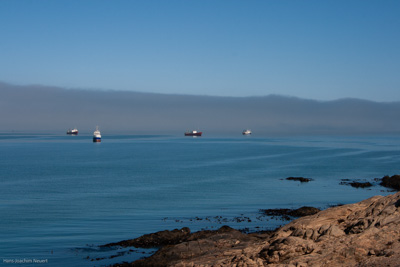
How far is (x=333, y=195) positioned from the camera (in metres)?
55.3

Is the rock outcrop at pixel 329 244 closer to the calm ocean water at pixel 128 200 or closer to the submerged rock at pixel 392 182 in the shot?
the calm ocean water at pixel 128 200

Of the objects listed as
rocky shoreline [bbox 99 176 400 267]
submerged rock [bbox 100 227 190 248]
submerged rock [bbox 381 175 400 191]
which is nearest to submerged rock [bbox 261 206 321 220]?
submerged rock [bbox 100 227 190 248]

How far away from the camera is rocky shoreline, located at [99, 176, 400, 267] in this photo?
17.2m

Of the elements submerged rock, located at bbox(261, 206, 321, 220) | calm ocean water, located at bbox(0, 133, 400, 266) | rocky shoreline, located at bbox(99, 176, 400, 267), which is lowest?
calm ocean water, located at bbox(0, 133, 400, 266)

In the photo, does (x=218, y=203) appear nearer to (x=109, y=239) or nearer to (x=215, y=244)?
(x=109, y=239)

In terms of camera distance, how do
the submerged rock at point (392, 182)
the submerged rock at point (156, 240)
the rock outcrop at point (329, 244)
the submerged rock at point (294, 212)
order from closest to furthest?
the rock outcrop at point (329, 244) < the submerged rock at point (156, 240) < the submerged rock at point (294, 212) < the submerged rock at point (392, 182)

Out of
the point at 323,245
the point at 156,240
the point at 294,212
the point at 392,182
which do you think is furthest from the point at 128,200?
the point at 392,182

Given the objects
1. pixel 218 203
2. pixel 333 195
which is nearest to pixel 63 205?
pixel 218 203

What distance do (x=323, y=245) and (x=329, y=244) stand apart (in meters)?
0.24

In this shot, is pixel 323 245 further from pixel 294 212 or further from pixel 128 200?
Result: pixel 128 200

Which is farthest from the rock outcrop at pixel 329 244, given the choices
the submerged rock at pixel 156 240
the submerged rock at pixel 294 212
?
the submerged rock at pixel 294 212

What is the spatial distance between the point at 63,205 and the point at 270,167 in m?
55.6

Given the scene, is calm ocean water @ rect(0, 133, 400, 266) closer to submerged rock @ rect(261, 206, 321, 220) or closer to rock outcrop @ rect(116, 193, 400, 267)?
submerged rock @ rect(261, 206, 321, 220)

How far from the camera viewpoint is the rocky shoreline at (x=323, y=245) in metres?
17.2
